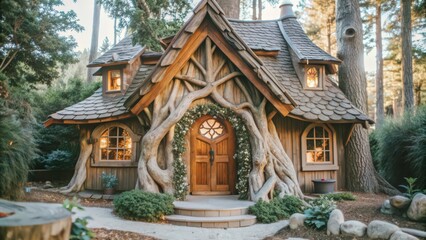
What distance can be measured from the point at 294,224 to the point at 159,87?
15.3ft

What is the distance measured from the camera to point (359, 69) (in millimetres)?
11008

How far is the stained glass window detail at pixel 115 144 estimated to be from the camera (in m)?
9.85

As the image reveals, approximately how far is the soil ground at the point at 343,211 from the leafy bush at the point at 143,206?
1056 millimetres

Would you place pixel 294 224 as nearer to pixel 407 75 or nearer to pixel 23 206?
pixel 23 206

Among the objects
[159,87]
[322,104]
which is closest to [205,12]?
[159,87]

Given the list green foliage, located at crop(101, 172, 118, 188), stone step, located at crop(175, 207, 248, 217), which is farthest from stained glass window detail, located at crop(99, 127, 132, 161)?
stone step, located at crop(175, 207, 248, 217)

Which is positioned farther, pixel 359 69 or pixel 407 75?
pixel 407 75

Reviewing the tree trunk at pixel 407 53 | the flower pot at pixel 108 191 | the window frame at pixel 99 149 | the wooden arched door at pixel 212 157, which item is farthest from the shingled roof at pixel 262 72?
the tree trunk at pixel 407 53

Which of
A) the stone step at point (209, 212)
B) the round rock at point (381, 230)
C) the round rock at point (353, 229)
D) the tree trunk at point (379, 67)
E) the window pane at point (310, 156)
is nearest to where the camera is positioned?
the round rock at point (381, 230)

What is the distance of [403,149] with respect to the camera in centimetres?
984

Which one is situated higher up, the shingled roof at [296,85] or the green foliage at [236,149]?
the shingled roof at [296,85]

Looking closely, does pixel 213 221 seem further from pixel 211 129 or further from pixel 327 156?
pixel 327 156

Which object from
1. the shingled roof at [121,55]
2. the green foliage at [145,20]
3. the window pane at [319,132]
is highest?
the green foliage at [145,20]

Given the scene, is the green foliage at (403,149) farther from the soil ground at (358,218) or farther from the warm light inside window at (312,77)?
the warm light inside window at (312,77)
